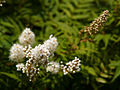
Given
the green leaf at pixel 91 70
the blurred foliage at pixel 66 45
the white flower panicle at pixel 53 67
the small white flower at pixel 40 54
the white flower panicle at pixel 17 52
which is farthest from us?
the green leaf at pixel 91 70

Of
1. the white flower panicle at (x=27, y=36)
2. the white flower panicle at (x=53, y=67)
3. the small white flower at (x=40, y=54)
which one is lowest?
the small white flower at (x=40, y=54)

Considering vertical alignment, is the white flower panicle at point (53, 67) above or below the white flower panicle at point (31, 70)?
above

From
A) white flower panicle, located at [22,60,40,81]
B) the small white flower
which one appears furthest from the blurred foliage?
the small white flower

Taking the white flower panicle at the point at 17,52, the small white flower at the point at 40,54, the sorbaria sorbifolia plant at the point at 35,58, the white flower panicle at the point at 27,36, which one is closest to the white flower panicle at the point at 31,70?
the sorbaria sorbifolia plant at the point at 35,58

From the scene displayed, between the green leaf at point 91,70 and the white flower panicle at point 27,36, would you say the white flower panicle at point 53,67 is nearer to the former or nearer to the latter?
the white flower panicle at point 27,36

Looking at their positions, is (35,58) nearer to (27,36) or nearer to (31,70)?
(31,70)

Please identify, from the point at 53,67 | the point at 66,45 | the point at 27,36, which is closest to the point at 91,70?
the point at 66,45

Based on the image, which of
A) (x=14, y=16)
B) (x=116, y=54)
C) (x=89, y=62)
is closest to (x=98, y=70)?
(x=89, y=62)

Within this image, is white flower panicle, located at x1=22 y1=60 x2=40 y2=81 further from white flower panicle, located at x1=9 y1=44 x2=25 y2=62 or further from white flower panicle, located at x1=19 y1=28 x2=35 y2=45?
white flower panicle, located at x1=19 y1=28 x2=35 y2=45

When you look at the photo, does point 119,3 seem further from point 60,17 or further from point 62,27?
point 60,17
